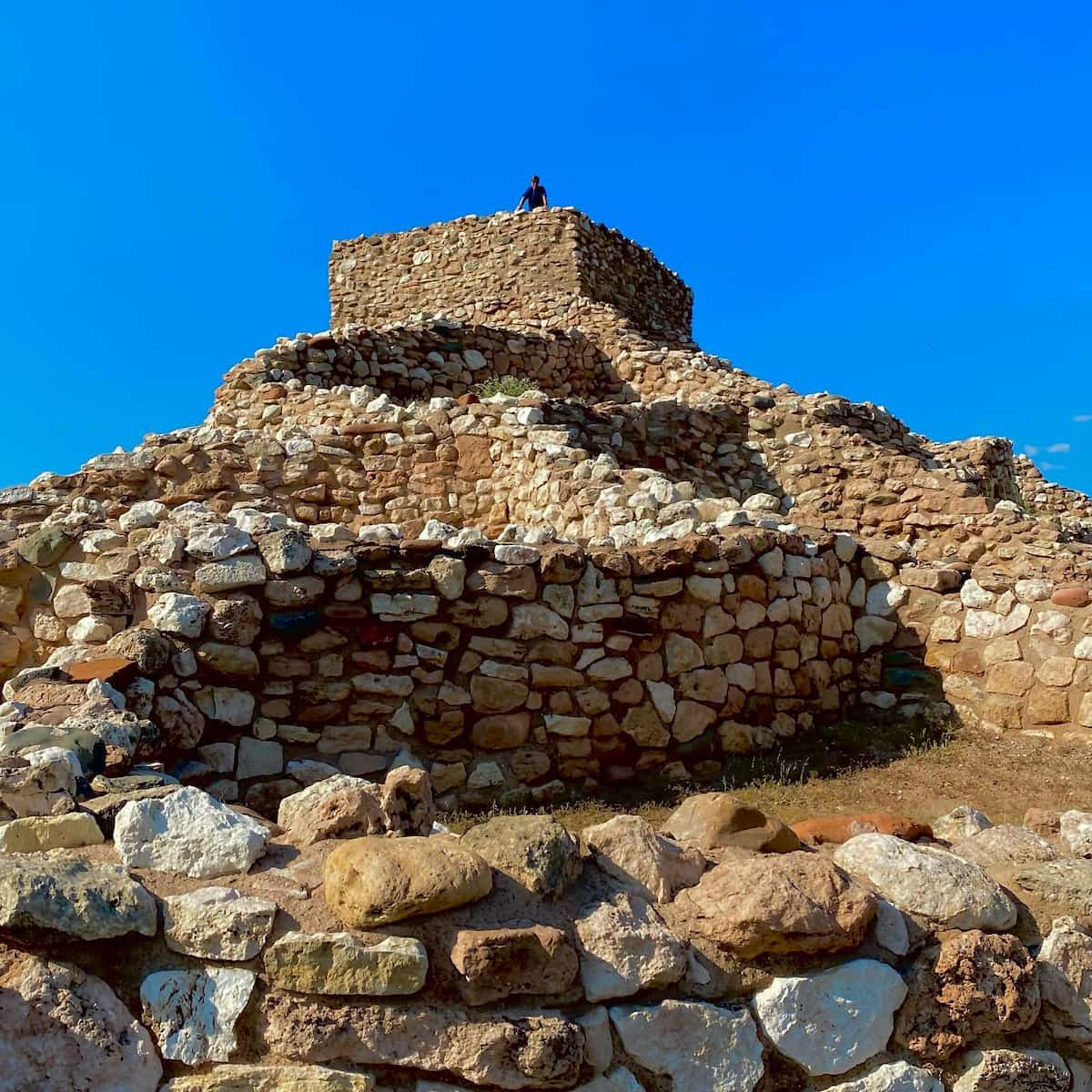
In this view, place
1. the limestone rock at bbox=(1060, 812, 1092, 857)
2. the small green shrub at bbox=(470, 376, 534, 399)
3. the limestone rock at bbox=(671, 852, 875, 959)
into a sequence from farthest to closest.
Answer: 1. the small green shrub at bbox=(470, 376, 534, 399)
2. the limestone rock at bbox=(1060, 812, 1092, 857)
3. the limestone rock at bbox=(671, 852, 875, 959)

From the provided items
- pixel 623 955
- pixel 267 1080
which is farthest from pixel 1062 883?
pixel 267 1080

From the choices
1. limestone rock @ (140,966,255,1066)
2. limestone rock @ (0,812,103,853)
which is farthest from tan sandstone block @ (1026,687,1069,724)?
limestone rock @ (0,812,103,853)

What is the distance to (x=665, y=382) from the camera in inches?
513

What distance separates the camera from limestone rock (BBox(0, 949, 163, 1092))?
6.04ft

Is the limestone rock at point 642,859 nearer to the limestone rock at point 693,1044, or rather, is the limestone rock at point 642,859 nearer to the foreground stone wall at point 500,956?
the foreground stone wall at point 500,956

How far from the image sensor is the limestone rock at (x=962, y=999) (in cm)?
232

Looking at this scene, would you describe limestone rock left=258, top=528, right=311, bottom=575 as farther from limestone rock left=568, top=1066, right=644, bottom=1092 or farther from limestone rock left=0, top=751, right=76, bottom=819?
limestone rock left=568, top=1066, right=644, bottom=1092

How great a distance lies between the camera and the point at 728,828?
8.98 feet

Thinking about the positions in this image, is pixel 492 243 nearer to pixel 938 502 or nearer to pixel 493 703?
pixel 938 502

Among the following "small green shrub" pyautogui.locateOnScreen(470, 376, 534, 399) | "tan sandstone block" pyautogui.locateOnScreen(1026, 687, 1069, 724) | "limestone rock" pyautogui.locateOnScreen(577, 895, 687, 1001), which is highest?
"small green shrub" pyautogui.locateOnScreen(470, 376, 534, 399)

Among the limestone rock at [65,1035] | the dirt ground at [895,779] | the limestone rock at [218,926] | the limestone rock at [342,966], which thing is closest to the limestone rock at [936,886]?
the limestone rock at [342,966]

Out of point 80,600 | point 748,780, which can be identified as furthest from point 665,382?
point 80,600

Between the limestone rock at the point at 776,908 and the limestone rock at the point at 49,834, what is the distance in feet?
4.63

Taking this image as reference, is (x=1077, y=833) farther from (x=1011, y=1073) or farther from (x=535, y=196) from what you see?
(x=535, y=196)
